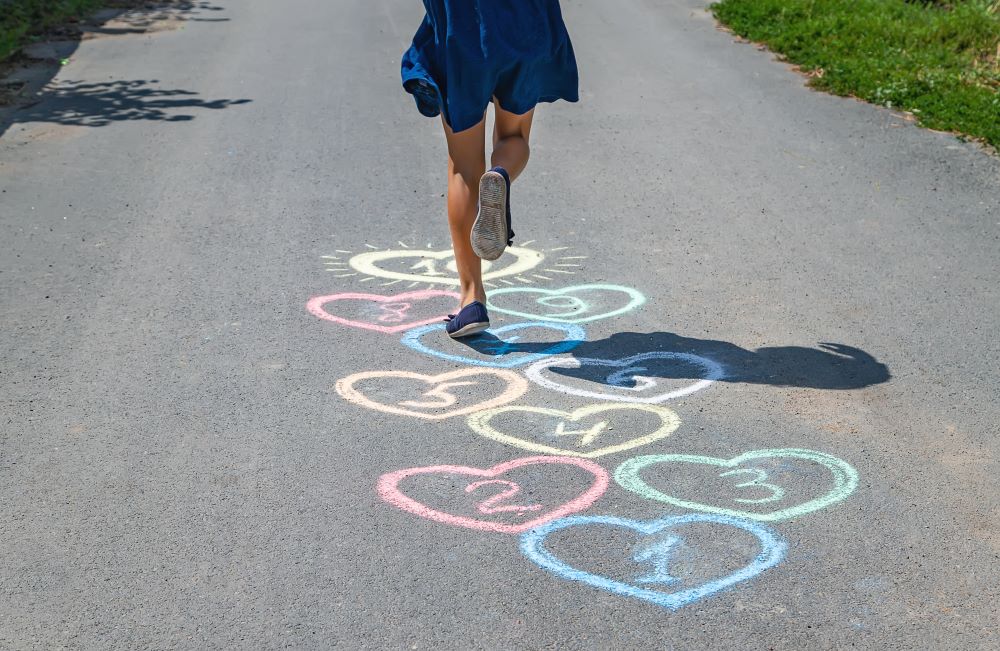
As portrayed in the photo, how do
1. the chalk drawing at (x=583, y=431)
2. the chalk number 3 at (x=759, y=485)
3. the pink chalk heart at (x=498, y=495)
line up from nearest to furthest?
the pink chalk heart at (x=498, y=495) → the chalk number 3 at (x=759, y=485) → the chalk drawing at (x=583, y=431)

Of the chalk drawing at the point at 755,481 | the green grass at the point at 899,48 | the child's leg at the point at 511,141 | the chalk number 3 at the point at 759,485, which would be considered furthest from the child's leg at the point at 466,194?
the green grass at the point at 899,48

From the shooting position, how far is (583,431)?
3.69 m

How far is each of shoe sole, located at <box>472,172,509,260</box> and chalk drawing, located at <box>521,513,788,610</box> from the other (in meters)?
1.32

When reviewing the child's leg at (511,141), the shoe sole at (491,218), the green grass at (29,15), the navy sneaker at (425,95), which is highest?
the navy sneaker at (425,95)

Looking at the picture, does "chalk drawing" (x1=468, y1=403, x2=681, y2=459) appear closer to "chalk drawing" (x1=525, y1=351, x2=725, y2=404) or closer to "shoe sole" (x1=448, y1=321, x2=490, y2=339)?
"chalk drawing" (x1=525, y1=351, x2=725, y2=404)

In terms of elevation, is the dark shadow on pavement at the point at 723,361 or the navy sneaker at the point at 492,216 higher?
the navy sneaker at the point at 492,216

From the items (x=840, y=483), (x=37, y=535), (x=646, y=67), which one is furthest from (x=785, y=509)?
(x=646, y=67)

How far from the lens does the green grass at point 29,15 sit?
11.0 metres

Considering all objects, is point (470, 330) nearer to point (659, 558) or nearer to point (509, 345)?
point (509, 345)

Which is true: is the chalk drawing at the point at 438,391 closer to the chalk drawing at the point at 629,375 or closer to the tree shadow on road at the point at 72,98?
the chalk drawing at the point at 629,375

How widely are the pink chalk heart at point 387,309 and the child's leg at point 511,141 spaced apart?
2.33 ft

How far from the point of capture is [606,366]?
421 cm

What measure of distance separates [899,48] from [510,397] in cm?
716

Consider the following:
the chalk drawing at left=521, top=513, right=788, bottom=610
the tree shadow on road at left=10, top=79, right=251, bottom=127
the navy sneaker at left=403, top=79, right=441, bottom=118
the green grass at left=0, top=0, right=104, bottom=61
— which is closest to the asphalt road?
the chalk drawing at left=521, top=513, right=788, bottom=610
